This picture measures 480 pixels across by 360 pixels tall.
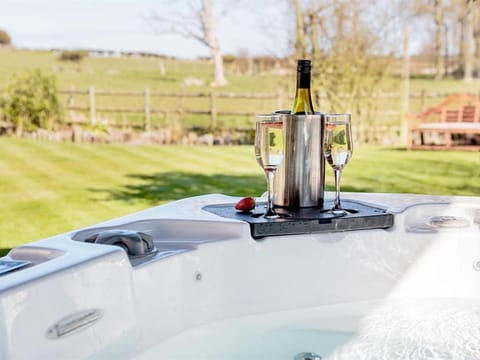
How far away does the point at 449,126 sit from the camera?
6.41m

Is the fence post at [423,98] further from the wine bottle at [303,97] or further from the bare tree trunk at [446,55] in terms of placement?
the wine bottle at [303,97]

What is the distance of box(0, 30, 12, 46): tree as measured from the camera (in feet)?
26.8

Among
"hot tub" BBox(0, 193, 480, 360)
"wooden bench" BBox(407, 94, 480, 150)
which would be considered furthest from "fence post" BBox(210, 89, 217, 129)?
"hot tub" BBox(0, 193, 480, 360)

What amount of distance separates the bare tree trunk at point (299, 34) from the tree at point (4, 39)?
12.1ft

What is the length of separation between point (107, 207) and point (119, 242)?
2.82 metres

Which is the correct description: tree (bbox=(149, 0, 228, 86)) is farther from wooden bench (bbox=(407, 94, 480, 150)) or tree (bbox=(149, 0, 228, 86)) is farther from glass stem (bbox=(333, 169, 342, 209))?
glass stem (bbox=(333, 169, 342, 209))

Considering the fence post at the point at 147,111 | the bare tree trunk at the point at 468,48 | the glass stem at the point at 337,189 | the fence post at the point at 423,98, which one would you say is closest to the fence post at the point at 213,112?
the fence post at the point at 147,111

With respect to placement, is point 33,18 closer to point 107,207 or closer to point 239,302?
point 107,207

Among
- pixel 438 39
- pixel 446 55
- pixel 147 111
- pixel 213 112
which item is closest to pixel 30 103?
pixel 147 111

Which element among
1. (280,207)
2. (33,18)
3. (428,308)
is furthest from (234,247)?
(33,18)

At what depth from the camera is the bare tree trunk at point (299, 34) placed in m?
6.52

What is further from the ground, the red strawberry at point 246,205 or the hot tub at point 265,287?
the red strawberry at point 246,205

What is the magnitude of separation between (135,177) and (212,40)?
3.27 meters

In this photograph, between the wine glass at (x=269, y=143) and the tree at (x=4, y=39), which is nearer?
the wine glass at (x=269, y=143)
